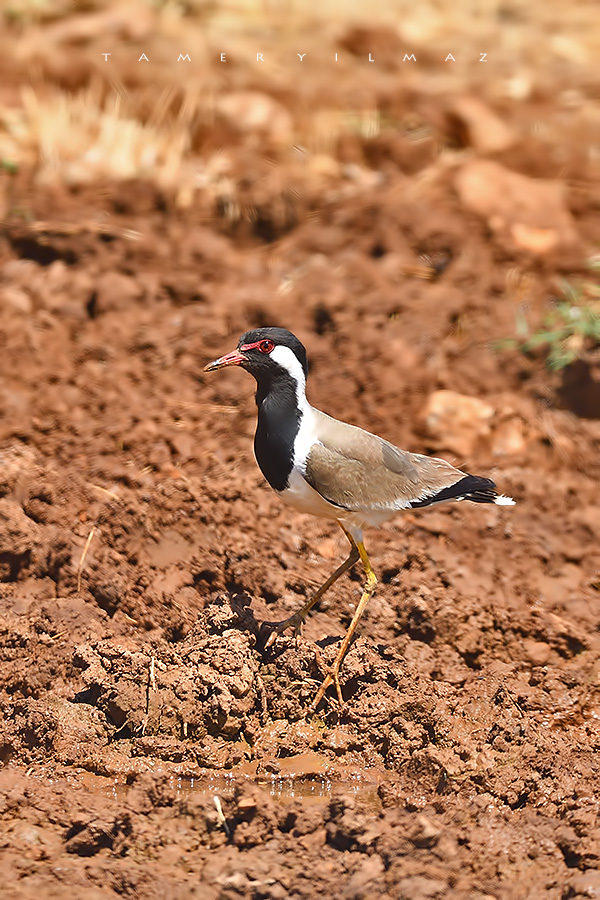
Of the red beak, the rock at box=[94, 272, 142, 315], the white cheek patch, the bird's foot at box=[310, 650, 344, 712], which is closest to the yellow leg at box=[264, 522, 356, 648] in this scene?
the bird's foot at box=[310, 650, 344, 712]

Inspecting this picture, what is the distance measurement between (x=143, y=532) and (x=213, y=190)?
4.04 m

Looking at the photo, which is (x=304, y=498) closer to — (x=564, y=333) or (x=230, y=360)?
(x=230, y=360)

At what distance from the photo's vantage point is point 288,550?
588 cm

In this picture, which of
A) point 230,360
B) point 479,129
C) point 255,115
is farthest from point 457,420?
point 255,115

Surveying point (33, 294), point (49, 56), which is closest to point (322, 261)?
point (33, 294)

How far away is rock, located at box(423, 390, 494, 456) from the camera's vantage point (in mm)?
7031

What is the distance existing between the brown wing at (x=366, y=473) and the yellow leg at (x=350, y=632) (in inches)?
10.4

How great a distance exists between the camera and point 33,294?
25.1ft

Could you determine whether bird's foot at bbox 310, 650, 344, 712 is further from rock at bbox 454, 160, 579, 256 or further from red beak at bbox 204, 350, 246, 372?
rock at bbox 454, 160, 579, 256

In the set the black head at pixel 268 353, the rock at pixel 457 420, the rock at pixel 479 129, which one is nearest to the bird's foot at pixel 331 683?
the black head at pixel 268 353

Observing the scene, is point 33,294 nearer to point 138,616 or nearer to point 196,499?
point 196,499

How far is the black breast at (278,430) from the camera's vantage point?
5.18 meters

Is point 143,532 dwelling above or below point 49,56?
below

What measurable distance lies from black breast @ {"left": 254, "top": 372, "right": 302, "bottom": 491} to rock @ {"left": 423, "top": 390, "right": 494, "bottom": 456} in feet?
6.48
